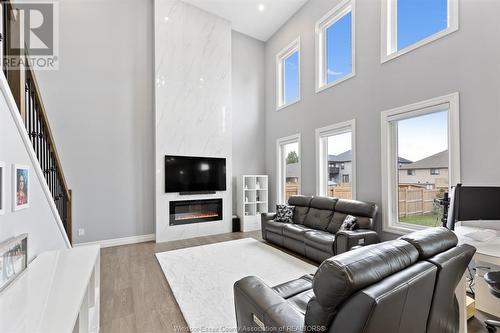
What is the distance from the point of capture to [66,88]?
433 cm

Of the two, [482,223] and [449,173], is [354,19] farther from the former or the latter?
[482,223]

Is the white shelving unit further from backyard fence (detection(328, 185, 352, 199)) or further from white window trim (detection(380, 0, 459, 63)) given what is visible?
white window trim (detection(380, 0, 459, 63))

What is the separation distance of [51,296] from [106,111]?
13.7 feet

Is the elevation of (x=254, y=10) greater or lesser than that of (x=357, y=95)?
greater

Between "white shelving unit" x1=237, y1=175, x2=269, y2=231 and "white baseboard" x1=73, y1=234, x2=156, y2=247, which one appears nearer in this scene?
"white baseboard" x1=73, y1=234, x2=156, y2=247

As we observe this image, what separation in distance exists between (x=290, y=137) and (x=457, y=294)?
4.33 m

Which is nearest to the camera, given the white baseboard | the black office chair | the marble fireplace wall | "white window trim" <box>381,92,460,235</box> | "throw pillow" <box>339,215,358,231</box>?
the black office chair

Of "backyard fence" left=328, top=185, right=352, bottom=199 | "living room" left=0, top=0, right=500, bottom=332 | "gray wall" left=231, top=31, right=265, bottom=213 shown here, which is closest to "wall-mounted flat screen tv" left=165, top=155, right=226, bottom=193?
"living room" left=0, top=0, right=500, bottom=332

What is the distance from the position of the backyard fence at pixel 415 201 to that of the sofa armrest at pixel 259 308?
302 centimetres

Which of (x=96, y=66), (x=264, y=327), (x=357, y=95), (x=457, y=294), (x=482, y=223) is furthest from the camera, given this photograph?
(x=96, y=66)

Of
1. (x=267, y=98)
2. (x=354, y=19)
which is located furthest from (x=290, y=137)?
(x=354, y=19)

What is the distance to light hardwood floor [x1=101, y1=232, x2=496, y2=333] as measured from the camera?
7.16ft

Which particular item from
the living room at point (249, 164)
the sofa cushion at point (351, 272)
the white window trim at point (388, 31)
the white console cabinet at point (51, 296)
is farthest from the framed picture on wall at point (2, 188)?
the white window trim at point (388, 31)

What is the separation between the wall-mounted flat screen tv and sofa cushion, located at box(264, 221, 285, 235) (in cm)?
162
